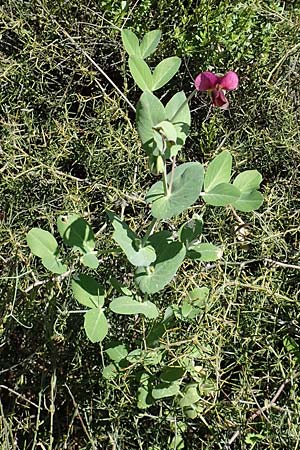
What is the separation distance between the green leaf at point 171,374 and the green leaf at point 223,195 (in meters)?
0.27

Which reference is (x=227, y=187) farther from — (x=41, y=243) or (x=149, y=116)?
(x=41, y=243)

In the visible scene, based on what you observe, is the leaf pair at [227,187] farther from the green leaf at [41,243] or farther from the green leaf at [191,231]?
the green leaf at [41,243]

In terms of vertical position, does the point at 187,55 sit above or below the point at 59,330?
above

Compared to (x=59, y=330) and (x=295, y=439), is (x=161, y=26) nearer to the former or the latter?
(x=59, y=330)

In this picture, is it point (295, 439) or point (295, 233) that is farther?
point (295, 233)

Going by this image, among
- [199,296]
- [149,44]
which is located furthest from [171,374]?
[149,44]

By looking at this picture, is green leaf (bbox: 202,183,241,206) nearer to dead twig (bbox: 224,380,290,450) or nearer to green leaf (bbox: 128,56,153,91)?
green leaf (bbox: 128,56,153,91)

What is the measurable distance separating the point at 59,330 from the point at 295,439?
439 mm

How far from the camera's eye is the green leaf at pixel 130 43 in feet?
3.22

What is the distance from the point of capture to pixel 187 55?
1.45 meters

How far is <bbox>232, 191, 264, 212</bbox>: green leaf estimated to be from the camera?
1010mm

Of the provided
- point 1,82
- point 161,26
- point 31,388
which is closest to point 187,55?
point 161,26

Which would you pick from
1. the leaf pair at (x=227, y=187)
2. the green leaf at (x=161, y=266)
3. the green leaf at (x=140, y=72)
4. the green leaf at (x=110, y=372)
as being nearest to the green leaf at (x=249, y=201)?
the leaf pair at (x=227, y=187)

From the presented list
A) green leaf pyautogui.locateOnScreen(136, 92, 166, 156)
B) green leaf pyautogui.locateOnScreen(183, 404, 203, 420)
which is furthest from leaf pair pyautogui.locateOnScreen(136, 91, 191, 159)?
green leaf pyautogui.locateOnScreen(183, 404, 203, 420)
